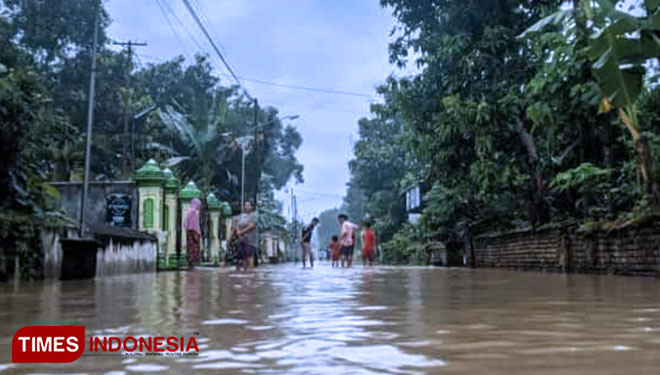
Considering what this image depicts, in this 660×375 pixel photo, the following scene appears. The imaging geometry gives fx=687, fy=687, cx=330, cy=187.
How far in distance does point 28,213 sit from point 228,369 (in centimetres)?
862

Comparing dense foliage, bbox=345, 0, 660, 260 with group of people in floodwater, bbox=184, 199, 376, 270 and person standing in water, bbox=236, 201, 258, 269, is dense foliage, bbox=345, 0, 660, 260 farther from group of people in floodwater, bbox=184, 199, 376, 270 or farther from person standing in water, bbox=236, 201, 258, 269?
person standing in water, bbox=236, 201, 258, 269

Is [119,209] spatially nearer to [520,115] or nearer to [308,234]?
[308,234]

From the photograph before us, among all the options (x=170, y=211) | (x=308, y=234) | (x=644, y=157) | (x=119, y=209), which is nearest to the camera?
(x=644, y=157)

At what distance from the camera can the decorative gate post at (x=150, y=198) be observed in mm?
18094

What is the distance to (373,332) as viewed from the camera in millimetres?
3303

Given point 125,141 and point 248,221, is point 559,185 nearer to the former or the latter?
point 248,221

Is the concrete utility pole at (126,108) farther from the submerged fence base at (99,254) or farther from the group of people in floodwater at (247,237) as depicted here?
the submerged fence base at (99,254)

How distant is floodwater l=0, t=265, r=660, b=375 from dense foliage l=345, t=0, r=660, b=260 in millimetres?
4471

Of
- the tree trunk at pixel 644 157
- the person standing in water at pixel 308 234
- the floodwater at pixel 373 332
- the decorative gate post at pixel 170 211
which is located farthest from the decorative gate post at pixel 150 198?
the floodwater at pixel 373 332

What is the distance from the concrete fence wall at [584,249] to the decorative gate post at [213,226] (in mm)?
11487

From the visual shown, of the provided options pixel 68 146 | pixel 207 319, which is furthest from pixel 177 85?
pixel 207 319

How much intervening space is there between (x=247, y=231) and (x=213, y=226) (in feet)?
38.7

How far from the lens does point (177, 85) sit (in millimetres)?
40625

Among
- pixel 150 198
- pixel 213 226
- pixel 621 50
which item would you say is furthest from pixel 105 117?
pixel 621 50
